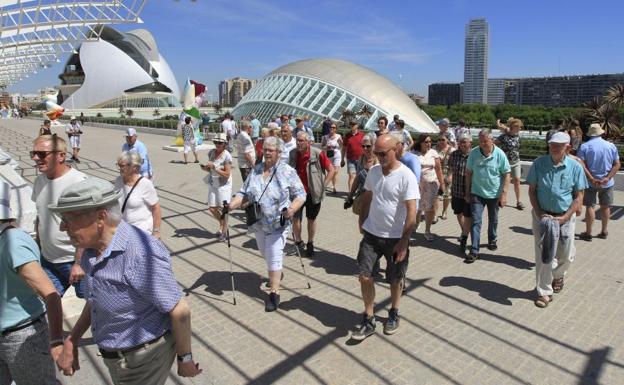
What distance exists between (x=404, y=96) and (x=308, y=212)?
2682 centimetres

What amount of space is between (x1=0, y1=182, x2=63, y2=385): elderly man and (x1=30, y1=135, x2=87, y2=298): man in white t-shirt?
0.91 meters

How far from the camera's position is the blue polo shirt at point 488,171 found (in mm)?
5637

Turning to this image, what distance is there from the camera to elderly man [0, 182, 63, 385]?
2129 millimetres

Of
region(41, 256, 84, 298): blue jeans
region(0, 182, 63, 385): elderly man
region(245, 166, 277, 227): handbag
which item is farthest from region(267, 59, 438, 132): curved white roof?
region(0, 182, 63, 385): elderly man

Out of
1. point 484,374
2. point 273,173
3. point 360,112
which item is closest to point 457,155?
point 273,173

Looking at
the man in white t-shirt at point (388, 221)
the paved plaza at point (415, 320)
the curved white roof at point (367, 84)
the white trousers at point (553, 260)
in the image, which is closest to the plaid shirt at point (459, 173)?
the paved plaza at point (415, 320)

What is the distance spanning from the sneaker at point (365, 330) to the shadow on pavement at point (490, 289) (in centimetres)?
151

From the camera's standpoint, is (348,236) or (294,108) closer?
Answer: (348,236)

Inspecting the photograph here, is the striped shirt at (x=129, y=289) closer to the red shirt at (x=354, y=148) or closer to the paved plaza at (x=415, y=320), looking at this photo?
the paved plaza at (x=415, y=320)

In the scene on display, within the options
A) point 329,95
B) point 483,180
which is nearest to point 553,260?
point 483,180

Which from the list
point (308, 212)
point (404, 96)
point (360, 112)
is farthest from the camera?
point (404, 96)

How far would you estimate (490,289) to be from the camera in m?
4.84

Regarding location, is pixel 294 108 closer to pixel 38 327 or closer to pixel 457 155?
pixel 457 155

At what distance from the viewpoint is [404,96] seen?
3098 cm
